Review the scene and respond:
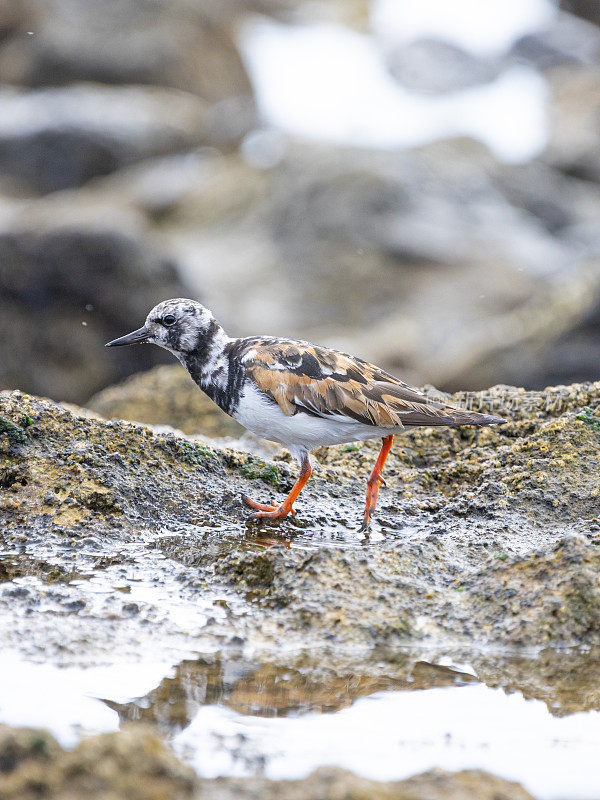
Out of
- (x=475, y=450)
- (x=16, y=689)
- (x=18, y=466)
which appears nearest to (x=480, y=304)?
(x=475, y=450)

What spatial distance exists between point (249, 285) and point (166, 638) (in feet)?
42.9

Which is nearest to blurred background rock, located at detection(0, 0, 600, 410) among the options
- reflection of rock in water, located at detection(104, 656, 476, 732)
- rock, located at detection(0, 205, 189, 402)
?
rock, located at detection(0, 205, 189, 402)

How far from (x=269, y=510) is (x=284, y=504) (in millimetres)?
92

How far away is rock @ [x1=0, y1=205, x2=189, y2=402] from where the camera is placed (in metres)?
10.3

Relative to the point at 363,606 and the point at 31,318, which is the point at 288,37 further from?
the point at 363,606

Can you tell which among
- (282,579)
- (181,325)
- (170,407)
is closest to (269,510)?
(282,579)

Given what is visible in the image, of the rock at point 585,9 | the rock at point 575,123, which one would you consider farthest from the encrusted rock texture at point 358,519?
the rock at point 585,9

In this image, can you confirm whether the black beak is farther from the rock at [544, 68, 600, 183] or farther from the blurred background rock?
the rock at [544, 68, 600, 183]

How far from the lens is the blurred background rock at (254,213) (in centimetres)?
1038

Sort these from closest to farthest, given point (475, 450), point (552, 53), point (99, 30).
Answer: point (475, 450)
point (99, 30)
point (552, 53)

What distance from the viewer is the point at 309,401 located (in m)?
4.61

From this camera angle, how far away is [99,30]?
2297 centimetres

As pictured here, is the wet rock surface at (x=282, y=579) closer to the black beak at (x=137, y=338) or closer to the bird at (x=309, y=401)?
the bird at (x=309, y=401)

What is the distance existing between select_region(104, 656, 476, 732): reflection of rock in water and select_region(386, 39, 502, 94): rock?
93.0ft
